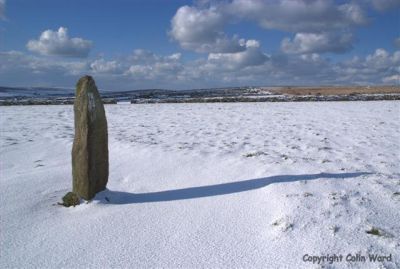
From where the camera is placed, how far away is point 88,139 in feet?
22.3

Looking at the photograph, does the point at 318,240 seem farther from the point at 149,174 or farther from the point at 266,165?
the point at 149,174

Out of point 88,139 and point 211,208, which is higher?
point 88,139

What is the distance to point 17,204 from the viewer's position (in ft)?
23.5

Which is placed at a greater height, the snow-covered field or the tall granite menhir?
the tall granite menhir

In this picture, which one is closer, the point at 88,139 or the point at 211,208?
the point at 211,208

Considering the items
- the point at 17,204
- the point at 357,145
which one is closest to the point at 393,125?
the point at 357,145

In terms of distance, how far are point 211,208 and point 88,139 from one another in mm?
2494

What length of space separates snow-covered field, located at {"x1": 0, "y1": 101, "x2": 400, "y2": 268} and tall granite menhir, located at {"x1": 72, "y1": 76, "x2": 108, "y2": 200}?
365 millimetres

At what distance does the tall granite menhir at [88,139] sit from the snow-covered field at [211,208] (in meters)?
0.37

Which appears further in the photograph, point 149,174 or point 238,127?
point 238,127

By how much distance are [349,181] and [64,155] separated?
809cm

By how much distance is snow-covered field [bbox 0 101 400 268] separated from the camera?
5238 mm

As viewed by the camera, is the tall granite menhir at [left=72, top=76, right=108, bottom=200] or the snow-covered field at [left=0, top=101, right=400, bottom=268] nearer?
the snow-covered field at [left=0, top=101, right=400, bottom=268]

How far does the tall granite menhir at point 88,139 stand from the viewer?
6.76 meters
